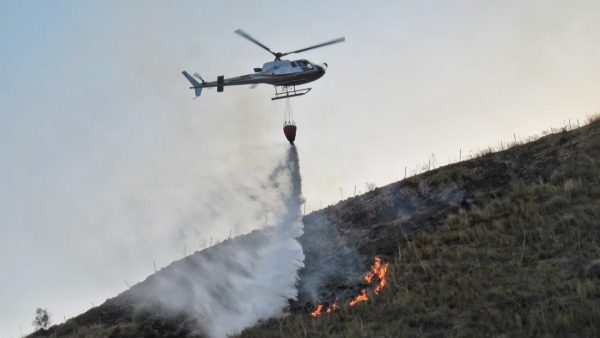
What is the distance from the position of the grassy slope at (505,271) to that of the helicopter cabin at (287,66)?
1329 cm

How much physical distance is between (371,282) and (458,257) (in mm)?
3752

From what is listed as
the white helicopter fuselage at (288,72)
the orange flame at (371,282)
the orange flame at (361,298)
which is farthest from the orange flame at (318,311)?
the white helicopter fuselage at (288,72)

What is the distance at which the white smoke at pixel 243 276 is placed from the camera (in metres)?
27.9

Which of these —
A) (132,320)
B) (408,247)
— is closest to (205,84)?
(132,320)

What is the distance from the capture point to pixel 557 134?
108 ft

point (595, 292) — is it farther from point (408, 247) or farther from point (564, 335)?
point (408, 247)

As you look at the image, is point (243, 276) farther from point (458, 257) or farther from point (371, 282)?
point (458, 257)

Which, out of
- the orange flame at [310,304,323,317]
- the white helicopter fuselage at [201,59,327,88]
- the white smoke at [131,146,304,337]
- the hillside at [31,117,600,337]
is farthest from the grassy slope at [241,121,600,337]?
the white helicopter fuselage at [201,59,327,88]

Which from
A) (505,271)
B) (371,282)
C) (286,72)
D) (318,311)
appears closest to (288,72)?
(286,72)

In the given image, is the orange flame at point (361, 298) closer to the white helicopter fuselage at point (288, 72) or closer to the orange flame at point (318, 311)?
the orange flame at point (318, 311)

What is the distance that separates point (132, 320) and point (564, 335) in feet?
68.5

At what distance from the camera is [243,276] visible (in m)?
31.9

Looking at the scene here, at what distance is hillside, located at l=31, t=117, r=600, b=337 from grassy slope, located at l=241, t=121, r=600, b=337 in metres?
0.05

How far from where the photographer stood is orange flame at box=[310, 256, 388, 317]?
79.7ft
